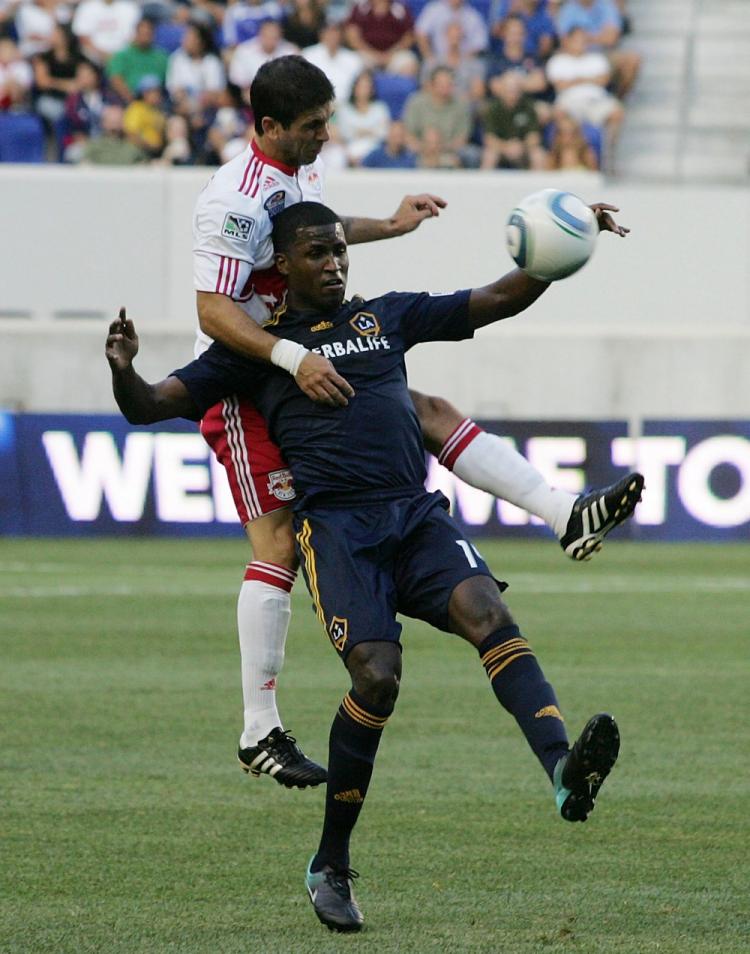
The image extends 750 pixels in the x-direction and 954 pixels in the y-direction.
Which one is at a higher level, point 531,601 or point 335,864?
point 335,864

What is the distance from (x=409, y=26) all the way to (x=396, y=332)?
1528 centimetres

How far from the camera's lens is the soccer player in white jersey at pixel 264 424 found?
19.8 feet

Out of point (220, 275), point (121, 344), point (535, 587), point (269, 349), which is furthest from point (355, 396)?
point (535, 587)

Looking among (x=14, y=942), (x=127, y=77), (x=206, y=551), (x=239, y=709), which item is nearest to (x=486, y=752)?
(x=239, y=709)

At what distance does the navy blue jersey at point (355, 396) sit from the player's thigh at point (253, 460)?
0.71 ft

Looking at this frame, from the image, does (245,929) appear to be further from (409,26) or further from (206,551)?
(409,26)

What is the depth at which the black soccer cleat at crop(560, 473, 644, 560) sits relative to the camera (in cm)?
575

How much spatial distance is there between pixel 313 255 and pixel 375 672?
1.31 m

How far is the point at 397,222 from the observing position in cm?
673

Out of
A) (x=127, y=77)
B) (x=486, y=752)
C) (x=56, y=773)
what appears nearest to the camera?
(x=56, y=773)

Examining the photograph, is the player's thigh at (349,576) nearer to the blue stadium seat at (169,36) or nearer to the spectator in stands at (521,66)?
the spectator in stands at (521,66)

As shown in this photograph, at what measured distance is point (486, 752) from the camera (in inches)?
336

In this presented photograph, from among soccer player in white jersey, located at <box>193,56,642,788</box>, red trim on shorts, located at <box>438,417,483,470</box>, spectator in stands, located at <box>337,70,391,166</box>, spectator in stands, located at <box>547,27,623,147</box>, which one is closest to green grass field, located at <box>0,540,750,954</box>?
soccer player in white jersey, located at <box>193,56,642,788</box>

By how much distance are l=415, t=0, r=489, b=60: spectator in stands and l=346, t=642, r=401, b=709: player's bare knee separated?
15.7 m
